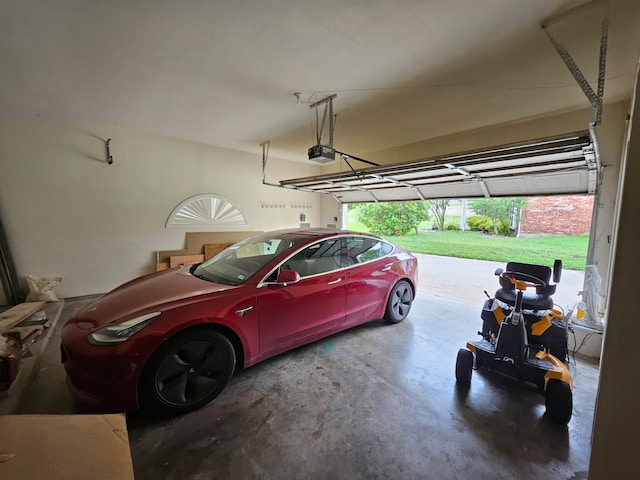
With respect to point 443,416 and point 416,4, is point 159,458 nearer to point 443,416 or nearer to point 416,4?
point 443,416

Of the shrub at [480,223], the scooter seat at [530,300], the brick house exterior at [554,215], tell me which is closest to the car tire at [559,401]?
the scooter seat at [530,300]

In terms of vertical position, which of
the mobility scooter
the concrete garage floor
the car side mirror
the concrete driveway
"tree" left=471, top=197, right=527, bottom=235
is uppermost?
"tree" left=471, top=197, right=527, bottom=235

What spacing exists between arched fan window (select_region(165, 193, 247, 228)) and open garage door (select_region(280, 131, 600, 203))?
1.53 m

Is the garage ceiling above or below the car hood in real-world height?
above

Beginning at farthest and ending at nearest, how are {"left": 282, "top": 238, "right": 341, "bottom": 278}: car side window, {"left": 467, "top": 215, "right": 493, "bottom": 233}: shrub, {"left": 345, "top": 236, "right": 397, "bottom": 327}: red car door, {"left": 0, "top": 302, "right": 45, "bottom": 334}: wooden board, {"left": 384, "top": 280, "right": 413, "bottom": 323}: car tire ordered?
{"left": 467, "top": 215, "right": 493, "bottom": 233}: shrub
{"left": 384, "top": 280, "right": 413, "bottom": 323}: car tire
{"left": 345, "top": 236, "right": 397, "bottom": 327}: red car door
{"left": 0, "top": 302, "right": 45, "bottom": 334}: wooden board
{"left": 282, "top": 238, "right": 341, "bottom": 278}: car side window

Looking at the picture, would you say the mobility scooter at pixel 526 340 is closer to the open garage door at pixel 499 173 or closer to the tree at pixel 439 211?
the open garage door at pixel 499 173

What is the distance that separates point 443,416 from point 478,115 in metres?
3.37

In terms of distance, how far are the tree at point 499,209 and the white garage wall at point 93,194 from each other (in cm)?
804

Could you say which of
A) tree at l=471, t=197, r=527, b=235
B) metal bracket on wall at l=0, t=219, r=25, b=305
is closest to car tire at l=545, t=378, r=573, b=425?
metal bracket on wall at l=0, t=219, r=25, b=305

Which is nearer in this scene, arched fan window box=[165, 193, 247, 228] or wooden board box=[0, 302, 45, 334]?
wooden board box=[0, 302, 45, 334]

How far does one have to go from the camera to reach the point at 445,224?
1048cm

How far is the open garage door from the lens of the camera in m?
2.28

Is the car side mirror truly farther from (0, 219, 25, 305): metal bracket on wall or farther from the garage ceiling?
(0, 219, 25, 305): metal bracket on wall

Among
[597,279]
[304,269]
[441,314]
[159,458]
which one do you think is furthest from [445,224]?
[159,458]
